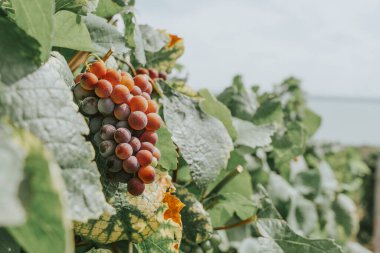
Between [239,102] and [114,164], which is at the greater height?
[114,164]

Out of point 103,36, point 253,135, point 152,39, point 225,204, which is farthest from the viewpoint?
point 253,135

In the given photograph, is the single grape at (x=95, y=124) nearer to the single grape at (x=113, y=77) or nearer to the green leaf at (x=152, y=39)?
the single grape at (x=113, y=77)

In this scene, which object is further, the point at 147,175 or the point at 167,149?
the point at 167,149

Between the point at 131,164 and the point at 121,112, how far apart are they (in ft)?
0.26

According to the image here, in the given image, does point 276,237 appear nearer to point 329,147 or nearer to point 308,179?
point 308,179

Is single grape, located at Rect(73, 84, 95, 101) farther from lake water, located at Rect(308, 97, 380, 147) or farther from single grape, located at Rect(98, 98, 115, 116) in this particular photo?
lake water, located at Rect(308, 97, 380, 147)

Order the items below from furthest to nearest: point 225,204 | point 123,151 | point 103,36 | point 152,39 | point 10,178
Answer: point 225,204
point 152,39
point 103,36
point 123,151
point 10,178

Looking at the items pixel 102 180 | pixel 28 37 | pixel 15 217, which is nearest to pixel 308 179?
pixel 102 180

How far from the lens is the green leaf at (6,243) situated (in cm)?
63

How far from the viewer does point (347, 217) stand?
3.51 meters

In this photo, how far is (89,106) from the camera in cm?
76

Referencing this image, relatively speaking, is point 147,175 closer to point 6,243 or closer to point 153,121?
point 153,121

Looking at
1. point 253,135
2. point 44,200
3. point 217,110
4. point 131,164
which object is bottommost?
point 253,135

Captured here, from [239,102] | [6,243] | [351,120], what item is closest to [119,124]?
[6,243]
